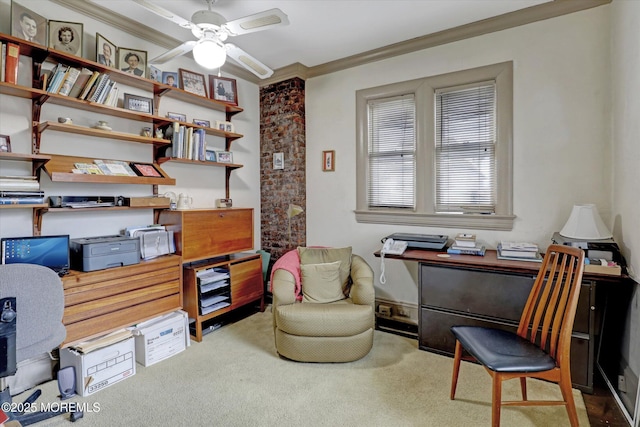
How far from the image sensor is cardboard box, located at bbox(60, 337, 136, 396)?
2.14 meters

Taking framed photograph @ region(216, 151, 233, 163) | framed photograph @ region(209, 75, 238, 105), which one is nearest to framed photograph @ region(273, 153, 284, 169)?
framed photograph @ region(216, 151, 233, 163)

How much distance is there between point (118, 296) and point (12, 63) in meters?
1.67

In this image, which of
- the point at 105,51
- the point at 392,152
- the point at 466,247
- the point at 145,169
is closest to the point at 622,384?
the point at 466,247

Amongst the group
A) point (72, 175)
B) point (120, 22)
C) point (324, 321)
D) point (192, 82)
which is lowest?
point (324, 321)

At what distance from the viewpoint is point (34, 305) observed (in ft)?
5.62

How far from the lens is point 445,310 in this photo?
2.64 m

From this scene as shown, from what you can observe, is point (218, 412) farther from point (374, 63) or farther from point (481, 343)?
point (374, 63)

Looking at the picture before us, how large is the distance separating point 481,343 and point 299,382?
1224mm

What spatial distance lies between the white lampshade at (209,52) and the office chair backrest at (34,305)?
5.12 feet

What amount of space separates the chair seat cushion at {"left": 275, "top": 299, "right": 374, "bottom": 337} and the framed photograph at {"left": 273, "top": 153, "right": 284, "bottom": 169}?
1.94 meters

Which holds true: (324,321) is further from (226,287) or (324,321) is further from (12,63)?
(12,63)

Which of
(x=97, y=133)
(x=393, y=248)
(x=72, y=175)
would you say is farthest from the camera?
(x=393, y=248)

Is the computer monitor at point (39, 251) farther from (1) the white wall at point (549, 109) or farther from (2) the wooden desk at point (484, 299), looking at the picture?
(1) the white wall at point (549, 109)

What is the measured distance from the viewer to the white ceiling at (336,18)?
2590mm
